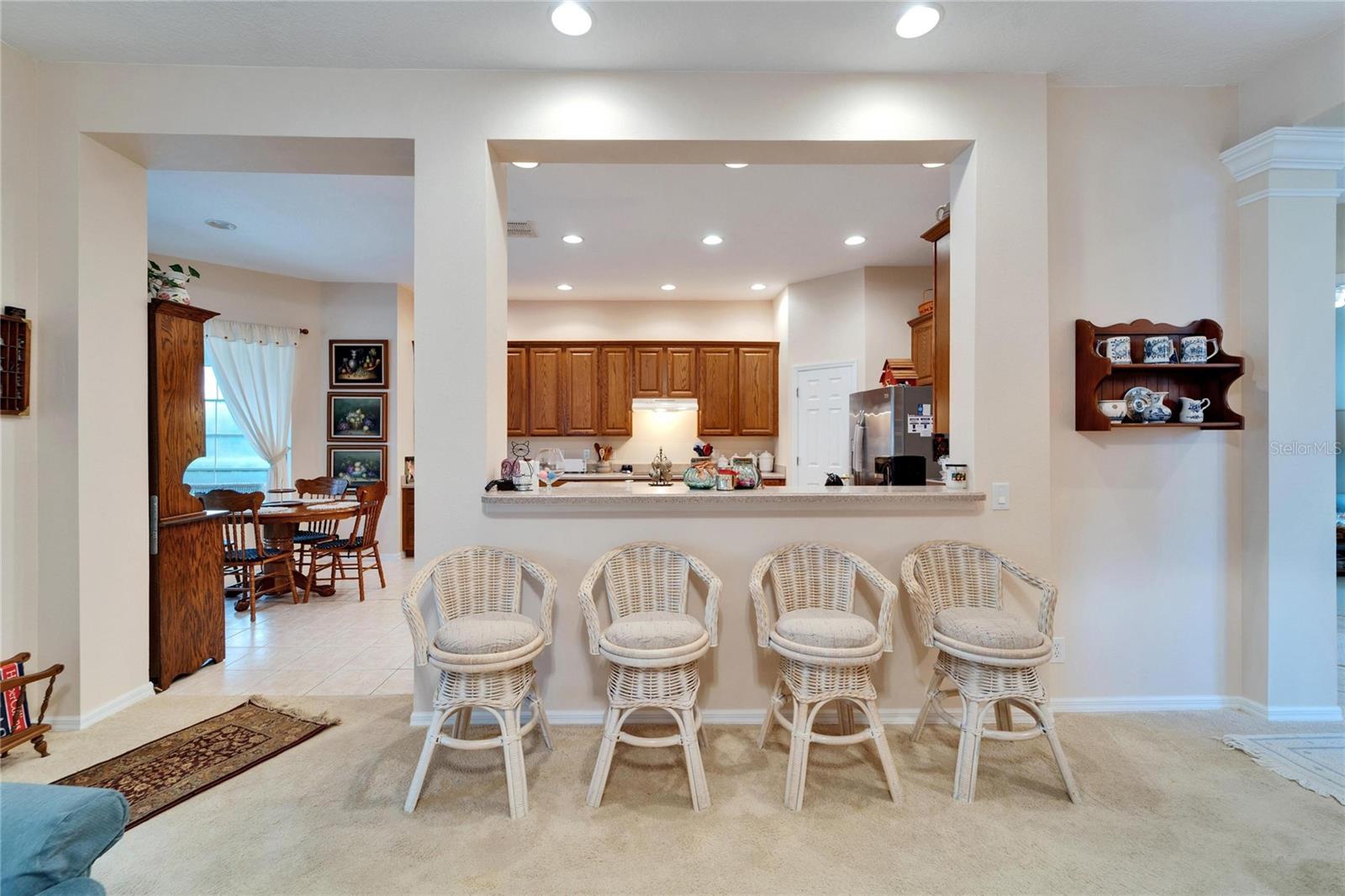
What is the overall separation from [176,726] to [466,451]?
176 cm

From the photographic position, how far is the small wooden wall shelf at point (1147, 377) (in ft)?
8.71

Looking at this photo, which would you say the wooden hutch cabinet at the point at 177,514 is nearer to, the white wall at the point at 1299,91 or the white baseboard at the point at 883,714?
the white baseboard at the point at 883,714

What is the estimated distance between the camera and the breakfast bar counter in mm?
2570

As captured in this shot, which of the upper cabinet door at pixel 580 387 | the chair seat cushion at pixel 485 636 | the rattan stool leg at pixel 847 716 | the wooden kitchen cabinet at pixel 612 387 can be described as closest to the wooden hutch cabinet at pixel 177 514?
the chair seat cushion at pixel 485 636

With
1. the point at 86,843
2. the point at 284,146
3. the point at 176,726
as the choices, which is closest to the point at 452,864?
the point at 86,843

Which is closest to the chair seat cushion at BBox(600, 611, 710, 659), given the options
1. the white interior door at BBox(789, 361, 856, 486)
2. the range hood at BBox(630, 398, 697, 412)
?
the white interior door at BBox(789, 361, 856, 486)

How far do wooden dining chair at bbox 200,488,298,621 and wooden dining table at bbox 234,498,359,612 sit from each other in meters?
0.05

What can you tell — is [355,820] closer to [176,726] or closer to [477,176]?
[176,726]

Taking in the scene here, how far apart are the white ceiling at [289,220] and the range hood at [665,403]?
8.84ft

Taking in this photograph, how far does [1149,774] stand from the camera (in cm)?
221

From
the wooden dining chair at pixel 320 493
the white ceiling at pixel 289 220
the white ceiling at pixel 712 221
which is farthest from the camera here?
the wooden dining chair at pixel 320 493

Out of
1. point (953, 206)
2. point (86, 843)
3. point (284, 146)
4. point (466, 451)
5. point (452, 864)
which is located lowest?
point (452, 864)

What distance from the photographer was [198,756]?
2338mm

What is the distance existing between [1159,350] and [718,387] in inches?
173
